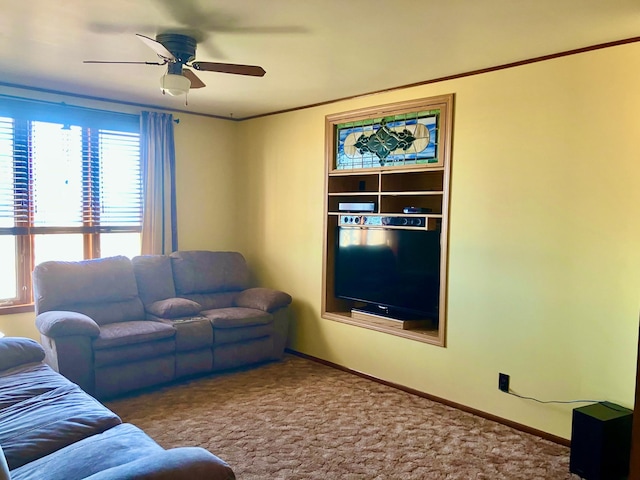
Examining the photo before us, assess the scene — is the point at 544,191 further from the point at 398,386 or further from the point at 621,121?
the point at 398,386

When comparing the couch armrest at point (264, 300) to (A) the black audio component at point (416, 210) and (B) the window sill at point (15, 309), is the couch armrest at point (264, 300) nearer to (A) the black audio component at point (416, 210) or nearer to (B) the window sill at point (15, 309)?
(A) the black audio component at point (416, 210)

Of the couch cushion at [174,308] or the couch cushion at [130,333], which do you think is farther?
the couch cushion at [174,308]

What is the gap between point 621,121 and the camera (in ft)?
10.1

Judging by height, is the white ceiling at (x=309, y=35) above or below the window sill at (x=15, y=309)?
above

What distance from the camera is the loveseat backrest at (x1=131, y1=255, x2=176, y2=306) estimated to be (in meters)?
4.78

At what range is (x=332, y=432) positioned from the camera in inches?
137

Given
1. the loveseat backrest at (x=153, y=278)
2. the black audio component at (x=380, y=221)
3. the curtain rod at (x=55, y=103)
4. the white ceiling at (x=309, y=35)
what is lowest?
the loveseat backrest at (x=153, y=278)

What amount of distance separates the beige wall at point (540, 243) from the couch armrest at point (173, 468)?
248 cm

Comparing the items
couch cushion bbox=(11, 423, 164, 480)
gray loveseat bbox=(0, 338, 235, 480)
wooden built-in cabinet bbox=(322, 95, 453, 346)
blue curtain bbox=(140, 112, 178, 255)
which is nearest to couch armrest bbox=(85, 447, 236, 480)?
gray loveseat bbox=(0, 338, 235, 480)

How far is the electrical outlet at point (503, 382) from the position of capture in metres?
3.64

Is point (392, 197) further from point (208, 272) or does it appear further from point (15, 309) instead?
point (15, 309)

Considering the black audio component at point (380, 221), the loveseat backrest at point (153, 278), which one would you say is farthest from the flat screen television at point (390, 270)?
the loveseat backrest at point (153, 278)

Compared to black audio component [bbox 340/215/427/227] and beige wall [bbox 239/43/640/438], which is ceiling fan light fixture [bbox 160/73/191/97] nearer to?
beige wall [bbox 239/43/640/438]

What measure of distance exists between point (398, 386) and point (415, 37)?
2.73m
